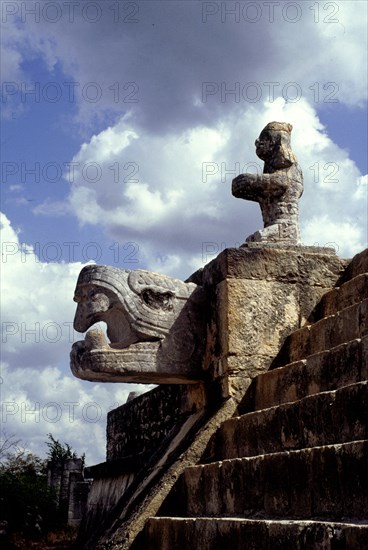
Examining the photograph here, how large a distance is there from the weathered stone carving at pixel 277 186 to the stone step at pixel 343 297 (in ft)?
2.80

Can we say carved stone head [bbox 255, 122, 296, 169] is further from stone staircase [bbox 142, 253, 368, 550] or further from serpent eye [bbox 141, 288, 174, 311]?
serpent eye [bbox 141, 288, 174, 311]

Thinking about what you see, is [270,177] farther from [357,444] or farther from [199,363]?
[357,444]

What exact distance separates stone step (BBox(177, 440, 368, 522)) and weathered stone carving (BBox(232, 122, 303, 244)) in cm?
241

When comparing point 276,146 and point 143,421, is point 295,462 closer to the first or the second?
point 276,146

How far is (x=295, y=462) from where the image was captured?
13.1 ft

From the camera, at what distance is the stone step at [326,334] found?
16.2ft

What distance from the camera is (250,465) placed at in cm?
444

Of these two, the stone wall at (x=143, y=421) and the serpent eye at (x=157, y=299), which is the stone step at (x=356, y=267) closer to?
the serpent eye at (x=157, y=299)

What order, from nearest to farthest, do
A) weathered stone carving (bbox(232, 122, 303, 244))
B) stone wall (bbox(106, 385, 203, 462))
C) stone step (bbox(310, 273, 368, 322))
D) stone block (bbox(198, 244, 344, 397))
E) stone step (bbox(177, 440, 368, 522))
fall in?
1. stone step (bbox(177, 440, 368, 522))
2. stone step (bbox(310, 273, 368, 322))
3. stone block (bbox(198, 244, 344, 397))
4. weathered stone carving (bbox(232, 122, 303, 244))
5. stone wall (bbox(106, 385, 203, 462))

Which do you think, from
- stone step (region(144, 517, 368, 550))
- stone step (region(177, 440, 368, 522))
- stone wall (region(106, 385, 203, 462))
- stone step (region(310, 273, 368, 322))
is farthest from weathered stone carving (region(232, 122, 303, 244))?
stone step (region(144, 517, 368, 550))

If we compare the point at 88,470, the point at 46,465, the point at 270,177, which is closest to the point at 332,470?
the point at 270,177

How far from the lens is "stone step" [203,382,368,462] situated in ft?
13.3

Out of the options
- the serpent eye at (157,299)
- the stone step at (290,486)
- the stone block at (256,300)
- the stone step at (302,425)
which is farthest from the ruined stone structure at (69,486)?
the stone step at (290,486)

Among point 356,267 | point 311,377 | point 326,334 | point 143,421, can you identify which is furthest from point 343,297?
point 143,421
